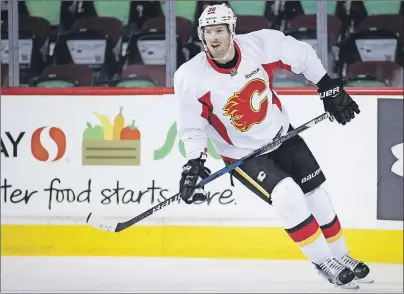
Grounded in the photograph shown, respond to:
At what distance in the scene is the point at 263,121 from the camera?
365 centimetres

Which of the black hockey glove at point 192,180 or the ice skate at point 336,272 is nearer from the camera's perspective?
the ice skate at point 336,272

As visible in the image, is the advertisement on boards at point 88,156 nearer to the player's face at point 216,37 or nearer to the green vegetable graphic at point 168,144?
the green vegetable graphic at point 168,144

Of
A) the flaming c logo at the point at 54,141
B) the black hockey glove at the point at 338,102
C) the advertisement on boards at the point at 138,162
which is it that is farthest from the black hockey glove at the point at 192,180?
the flaming c logo at the point at 54,141

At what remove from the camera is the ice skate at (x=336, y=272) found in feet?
11.3

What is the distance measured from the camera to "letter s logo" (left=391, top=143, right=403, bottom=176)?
186 inches

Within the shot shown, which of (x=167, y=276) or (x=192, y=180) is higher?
(x=192, y=180)

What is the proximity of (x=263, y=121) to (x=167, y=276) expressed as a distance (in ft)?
3.72

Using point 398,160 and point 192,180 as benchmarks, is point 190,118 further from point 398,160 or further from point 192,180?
point 398,160

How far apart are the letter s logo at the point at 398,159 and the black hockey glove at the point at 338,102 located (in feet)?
3.91

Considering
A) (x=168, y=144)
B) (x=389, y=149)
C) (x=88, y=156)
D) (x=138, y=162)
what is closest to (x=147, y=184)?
(x=138, y=162)

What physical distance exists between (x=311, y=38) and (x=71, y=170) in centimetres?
134

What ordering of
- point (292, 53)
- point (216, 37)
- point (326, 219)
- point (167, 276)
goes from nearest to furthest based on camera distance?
point (216, 37)
point (292, 53)
point (326, 219)
point (167, 276)

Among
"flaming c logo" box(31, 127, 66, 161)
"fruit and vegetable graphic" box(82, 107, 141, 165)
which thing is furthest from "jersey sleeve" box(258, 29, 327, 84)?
"flaming c logo" box(31, 127, 66, 161)

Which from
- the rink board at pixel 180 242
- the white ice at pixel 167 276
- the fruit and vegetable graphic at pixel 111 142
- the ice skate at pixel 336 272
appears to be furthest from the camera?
the fruit and vegetable graphic at pixel 111 142
